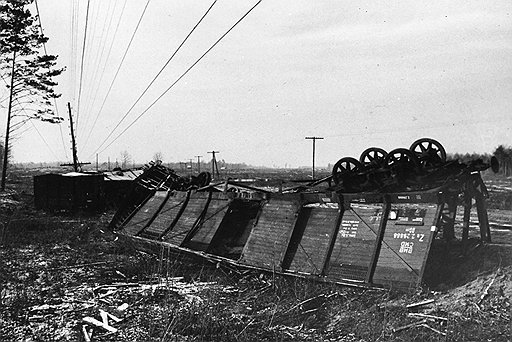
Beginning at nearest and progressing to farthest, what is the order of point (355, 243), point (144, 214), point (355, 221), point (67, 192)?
point (355, 243) → point (355, 221) → point (144, 214) → point (67, 192)

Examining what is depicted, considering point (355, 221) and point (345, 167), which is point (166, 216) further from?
point (355, 221)

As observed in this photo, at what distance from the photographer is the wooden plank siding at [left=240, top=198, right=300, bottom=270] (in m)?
9.73

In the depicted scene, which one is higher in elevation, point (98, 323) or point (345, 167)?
point (345, 167)

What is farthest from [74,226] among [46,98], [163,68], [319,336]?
[46,98]

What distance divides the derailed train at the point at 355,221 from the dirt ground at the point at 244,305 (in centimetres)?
36

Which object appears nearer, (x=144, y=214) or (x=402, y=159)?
(x=402, y=159)

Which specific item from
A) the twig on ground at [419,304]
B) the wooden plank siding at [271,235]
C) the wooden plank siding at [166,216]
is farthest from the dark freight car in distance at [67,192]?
the twig on ground at [419,304]

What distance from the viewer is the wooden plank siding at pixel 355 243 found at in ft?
27.3

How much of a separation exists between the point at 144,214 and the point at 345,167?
313 inches

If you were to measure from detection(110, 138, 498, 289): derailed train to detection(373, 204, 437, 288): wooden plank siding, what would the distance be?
17 mm

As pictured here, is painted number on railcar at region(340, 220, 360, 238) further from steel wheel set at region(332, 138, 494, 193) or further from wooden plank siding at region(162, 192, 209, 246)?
wooden plank siding at region(162, 192, 209, 246)

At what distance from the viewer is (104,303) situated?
27.7ft

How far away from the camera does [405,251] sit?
786 cm

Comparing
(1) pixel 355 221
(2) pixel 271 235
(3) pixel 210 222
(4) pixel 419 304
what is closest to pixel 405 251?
(4) pixel 419 304
